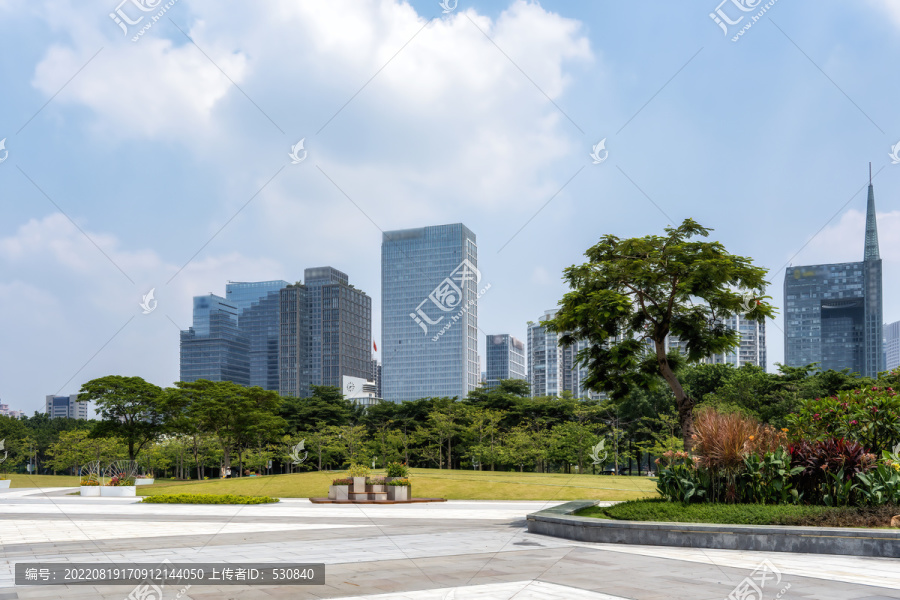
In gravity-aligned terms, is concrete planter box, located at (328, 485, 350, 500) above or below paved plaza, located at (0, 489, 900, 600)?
below

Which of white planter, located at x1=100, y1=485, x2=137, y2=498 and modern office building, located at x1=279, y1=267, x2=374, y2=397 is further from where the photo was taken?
modern office building, located at x1=279, y1=267, x2=374, y2=397

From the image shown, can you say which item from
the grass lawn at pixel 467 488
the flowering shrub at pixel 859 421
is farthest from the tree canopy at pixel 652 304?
the grass lawn at pixel 467 488

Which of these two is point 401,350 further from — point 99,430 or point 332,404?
point 99,430

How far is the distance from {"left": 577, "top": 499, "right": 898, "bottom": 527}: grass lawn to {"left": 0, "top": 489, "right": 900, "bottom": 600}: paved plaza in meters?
1.04

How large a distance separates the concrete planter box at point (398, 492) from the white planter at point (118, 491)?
43.2 feet

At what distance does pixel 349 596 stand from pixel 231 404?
43128 millimetres

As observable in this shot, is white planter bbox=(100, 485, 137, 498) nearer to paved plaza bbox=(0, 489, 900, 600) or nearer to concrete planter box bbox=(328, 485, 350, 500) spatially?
concrete planter box bbox=(328, 485, 350, 500)

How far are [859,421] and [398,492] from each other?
54.9 feet

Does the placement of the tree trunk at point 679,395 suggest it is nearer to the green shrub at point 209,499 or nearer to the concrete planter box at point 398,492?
the concrete planter box at point 398,492

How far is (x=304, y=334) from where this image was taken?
6993 inches

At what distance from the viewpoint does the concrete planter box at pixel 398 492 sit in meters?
27.2

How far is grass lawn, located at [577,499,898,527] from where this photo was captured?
11.8 meters

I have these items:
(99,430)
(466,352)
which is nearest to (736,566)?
(99,430)

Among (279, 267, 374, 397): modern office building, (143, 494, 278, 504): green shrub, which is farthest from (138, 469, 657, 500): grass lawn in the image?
(279, 267, 374, 397): modern office building
